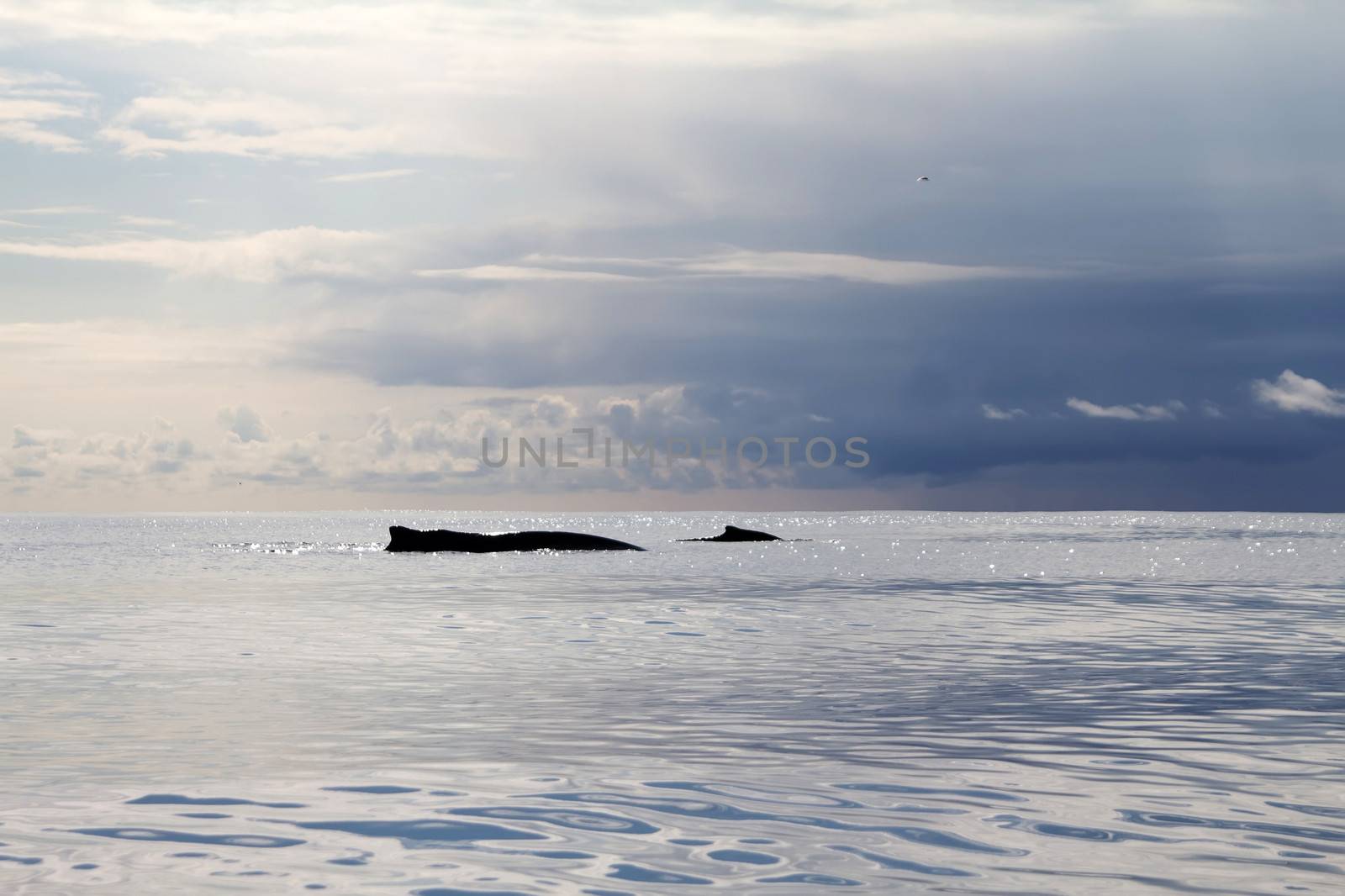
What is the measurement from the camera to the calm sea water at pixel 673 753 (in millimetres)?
13008

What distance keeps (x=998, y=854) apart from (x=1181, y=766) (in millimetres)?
5750

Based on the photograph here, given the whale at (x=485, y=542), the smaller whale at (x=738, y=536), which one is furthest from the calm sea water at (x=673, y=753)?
the smaller whale at (x=738, y=536)

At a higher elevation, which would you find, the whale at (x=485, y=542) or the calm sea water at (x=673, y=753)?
the calm sea water at (x=673, y=753)

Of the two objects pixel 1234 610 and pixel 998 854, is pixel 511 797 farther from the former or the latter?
pixel 1234 610

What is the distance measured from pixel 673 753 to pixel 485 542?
112 meters

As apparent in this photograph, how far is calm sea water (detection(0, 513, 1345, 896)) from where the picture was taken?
1301 cm

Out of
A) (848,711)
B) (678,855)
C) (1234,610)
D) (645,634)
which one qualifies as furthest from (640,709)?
(1234,610)

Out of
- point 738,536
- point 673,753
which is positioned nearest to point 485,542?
point 738,536

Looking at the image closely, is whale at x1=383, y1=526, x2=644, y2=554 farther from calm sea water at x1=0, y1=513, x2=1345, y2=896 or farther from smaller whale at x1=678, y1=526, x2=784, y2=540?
calm sea water at x1=0, y1=513, x2=1345, y2=896

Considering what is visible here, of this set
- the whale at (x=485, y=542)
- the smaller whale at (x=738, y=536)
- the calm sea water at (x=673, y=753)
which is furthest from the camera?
the smaller whale at (x=738, y=536)

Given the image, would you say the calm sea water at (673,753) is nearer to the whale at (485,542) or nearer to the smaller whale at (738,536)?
the whale at (485,542)

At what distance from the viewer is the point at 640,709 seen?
2397 centimetres

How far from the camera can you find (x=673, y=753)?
757 inches

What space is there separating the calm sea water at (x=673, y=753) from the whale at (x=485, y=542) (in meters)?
76.7
